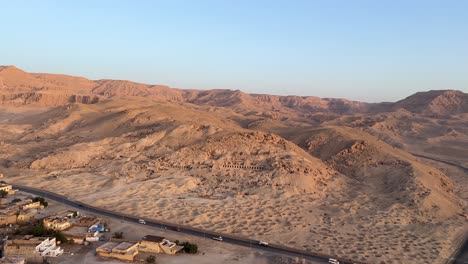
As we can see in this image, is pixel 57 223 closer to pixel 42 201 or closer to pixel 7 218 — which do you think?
pixel 7 218

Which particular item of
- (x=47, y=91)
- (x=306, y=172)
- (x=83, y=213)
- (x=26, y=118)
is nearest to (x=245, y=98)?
(x=47, y=91)

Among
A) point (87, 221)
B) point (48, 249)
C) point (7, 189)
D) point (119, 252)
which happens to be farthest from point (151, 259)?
point (7, 189)

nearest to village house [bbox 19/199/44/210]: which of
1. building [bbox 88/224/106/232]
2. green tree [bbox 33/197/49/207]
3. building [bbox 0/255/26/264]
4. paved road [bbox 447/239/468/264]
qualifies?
green tree [bbox 33/197/49/207]

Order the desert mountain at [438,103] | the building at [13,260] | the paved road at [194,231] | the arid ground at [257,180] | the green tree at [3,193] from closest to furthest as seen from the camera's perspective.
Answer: the building at [13,260]
the paved road at [194,231]
the arid ground at [257,180]
the green tree at [3,193]
the desert mountain at [438,103]

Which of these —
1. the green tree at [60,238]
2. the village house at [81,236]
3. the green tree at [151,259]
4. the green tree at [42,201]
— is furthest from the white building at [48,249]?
the green tree at [42,201]

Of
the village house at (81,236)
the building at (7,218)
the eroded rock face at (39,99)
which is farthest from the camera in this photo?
the eroded rock face at (39,99)

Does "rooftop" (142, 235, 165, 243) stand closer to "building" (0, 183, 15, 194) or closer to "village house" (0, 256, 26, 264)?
"village house" (0, 256, 26, 264)

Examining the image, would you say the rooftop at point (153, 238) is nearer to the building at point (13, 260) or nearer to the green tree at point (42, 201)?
the building at point (13, 260)
